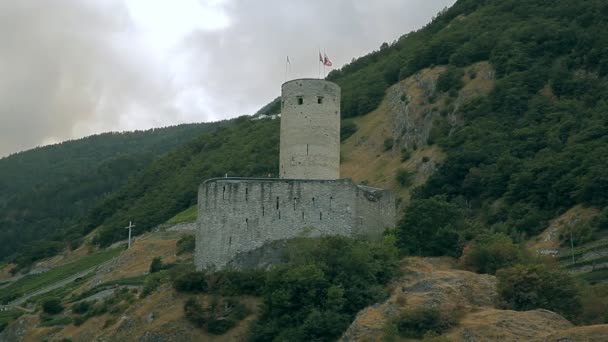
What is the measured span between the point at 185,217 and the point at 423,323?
62952 millimetres

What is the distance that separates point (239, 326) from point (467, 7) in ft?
308

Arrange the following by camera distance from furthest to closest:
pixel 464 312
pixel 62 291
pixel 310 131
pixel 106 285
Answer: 1. pixel 62 291
2. pixel 106 285
3. pixel 310 131
4. pixel 464 312

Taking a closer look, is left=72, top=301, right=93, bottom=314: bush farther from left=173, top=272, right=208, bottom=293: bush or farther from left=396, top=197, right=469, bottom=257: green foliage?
left=396, top=197, right=469, bottom=257: green foliage

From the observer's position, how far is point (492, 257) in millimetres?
54375

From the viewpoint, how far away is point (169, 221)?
110 metres

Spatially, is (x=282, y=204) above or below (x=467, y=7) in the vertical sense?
below

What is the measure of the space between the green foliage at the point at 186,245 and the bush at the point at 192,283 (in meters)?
25.6

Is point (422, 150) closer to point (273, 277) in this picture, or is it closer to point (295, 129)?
point (295, 129)

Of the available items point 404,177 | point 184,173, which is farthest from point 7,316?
point 184,173

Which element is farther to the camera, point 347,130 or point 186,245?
point 347,130

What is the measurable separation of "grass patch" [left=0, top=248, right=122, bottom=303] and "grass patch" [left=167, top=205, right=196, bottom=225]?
635cm

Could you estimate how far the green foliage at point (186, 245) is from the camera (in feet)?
271

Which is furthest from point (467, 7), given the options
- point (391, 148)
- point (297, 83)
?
point (297, 83)

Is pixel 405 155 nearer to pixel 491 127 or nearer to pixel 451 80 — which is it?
pixel 491 127
